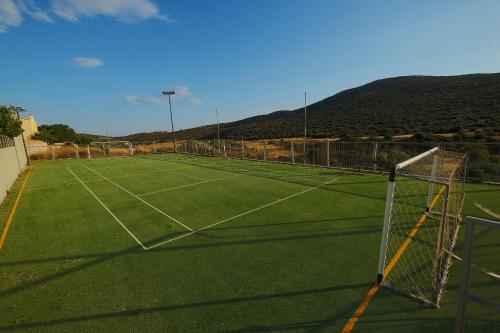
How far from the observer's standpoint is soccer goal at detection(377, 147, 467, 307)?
177 inches

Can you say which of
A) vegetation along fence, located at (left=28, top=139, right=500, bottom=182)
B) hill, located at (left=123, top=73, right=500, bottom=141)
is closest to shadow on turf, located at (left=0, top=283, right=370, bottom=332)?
vegetation along fence, located at (left=28, top=139, right=500, bottom=182)

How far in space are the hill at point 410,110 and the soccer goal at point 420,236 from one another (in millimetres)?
28199

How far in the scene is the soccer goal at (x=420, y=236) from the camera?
4.49 meters

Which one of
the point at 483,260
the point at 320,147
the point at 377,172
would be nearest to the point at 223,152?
the point at 320,147

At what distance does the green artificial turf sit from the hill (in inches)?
1290

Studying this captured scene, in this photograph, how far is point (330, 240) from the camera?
6516 millimetres

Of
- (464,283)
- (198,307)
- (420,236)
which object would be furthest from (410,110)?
(198,307)

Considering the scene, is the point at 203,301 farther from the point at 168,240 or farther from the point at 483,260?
the point at 483,260

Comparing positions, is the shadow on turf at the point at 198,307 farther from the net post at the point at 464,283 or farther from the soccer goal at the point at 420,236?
the net post at the point at 464,283

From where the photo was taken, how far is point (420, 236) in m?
6.56

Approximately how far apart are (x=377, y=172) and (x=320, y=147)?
16.8 ft

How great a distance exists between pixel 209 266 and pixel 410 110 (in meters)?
58.5

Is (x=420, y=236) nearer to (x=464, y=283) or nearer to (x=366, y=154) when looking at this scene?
(x=464, y=283)

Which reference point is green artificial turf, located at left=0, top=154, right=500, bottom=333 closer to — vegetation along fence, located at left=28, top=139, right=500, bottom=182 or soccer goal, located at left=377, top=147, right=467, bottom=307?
soccer goal, located at left=377, top=147, right=467, bottom=307
